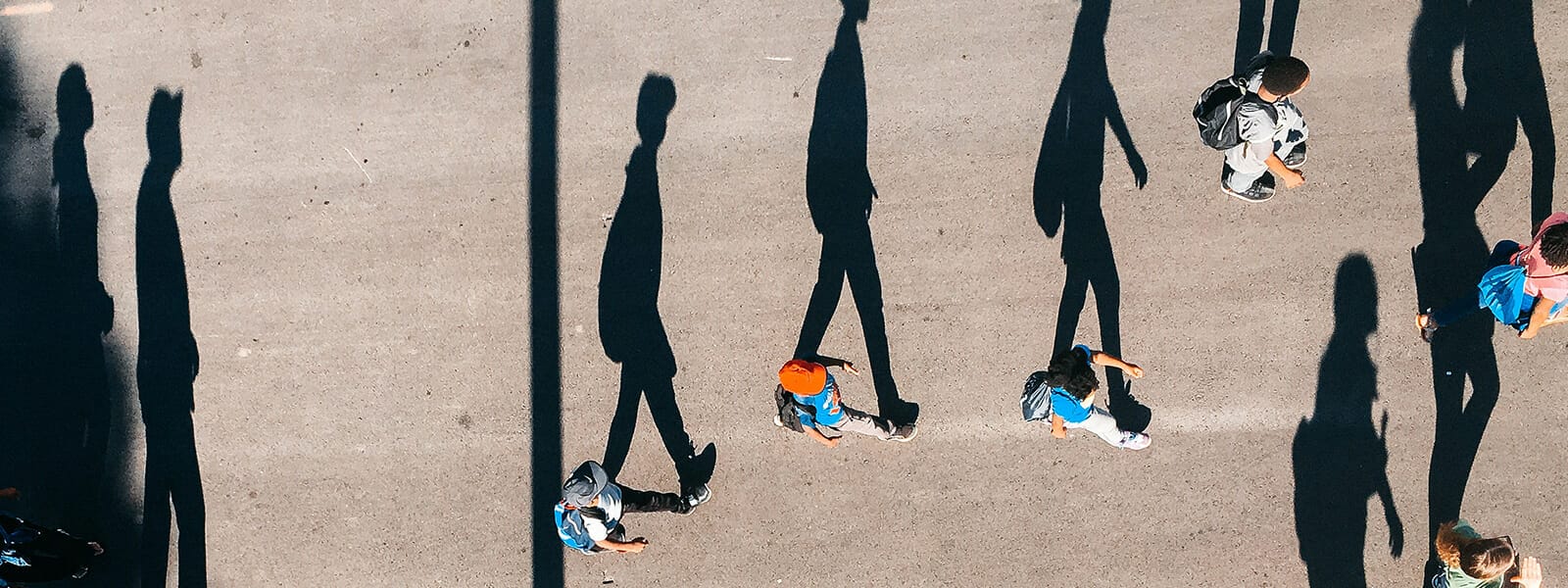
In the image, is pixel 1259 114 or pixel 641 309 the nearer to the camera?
pixel 1259 114

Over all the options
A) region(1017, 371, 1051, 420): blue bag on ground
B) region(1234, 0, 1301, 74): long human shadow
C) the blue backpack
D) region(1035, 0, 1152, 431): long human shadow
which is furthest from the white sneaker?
the blue backpack

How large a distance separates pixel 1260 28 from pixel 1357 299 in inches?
81.0

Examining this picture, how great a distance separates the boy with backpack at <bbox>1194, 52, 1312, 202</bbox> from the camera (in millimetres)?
4598

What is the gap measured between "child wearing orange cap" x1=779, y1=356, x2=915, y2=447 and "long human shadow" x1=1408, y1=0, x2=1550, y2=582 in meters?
3.73

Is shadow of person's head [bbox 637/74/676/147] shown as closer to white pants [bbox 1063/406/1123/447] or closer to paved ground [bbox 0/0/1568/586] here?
paved ground [bbox 0/0/1568/586]

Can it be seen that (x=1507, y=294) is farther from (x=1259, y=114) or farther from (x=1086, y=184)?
(x=1086, y=184)

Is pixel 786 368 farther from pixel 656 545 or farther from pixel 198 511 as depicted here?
pixel 198 511

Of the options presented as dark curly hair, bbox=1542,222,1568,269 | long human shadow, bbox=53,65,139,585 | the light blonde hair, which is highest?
dark curly hair, bbox=1542,222,1568,269

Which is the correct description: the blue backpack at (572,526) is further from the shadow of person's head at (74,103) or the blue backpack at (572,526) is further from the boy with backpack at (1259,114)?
the shadow of person's head at (74,103)

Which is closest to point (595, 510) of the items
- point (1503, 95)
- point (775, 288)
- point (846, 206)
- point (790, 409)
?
point (790, 409)

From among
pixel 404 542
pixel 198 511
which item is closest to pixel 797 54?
pixel 404 542

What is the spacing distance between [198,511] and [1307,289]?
851 centimetres

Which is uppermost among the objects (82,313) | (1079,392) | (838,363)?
(1079,392)

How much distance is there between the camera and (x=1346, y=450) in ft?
19.5
